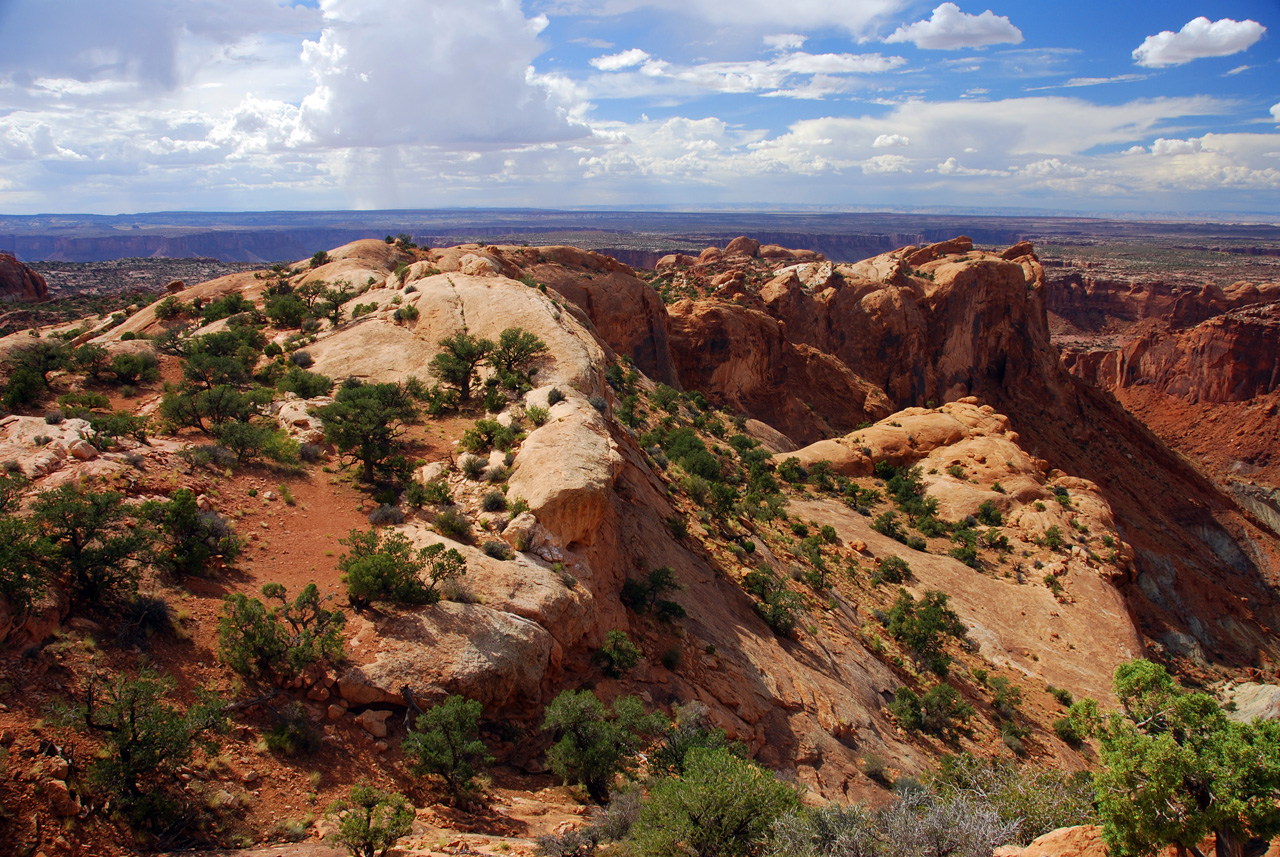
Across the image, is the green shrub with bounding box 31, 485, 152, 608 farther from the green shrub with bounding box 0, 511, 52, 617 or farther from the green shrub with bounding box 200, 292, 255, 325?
the green shrub with bounding box 200, 292, 255, 325

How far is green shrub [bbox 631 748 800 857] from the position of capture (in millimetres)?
7422

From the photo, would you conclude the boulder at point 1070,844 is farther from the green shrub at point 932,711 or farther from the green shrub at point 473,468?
the green shrub at point 473,468

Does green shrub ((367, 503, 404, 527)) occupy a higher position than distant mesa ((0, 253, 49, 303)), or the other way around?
distant mesa ((0, 253, 49, 303))

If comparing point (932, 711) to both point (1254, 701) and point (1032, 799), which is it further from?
point (1254, 701)

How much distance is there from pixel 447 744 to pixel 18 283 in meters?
76.8

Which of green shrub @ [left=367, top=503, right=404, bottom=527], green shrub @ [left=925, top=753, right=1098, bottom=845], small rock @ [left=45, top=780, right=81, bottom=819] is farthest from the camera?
green shrub @ [left=367, top=503, right=404, bottom=527]

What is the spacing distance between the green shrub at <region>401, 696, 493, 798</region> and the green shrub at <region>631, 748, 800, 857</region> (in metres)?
2.57

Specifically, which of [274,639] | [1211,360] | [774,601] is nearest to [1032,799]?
[774,601]

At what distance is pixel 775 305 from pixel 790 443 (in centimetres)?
1972

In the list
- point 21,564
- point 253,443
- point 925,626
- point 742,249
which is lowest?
point 925,626

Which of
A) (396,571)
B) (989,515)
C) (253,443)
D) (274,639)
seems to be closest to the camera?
(274,639)

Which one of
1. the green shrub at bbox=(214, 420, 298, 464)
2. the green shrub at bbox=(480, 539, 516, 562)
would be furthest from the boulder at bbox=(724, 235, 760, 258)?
the green shrub at bbox=(480, 539, 516, 562)

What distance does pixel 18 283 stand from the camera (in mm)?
58312

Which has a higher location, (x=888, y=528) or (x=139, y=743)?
(x=139, y=743)
